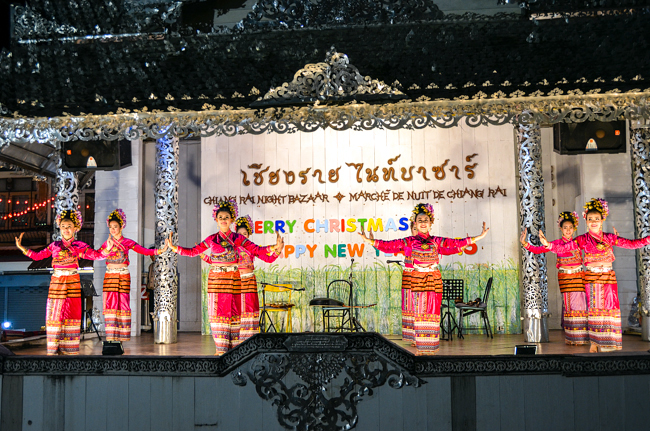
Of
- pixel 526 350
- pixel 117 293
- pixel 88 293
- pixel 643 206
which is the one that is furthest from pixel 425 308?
pixel 88 293

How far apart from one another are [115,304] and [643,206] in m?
6.70

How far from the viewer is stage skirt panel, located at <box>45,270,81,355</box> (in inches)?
266

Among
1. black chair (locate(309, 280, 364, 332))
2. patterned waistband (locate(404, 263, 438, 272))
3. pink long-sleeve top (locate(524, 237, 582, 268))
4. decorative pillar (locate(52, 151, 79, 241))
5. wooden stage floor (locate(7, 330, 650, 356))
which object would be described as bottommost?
wooden stage floor (locate(7, 330, 650, 356))

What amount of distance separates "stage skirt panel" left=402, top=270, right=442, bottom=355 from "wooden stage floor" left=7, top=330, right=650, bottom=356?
0.33 meters

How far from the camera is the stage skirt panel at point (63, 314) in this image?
22.1 feet

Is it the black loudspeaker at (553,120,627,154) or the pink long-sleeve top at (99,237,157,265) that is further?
the pink long-sleeve top at (99,237,157,265)

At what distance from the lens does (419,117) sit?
5.34 metres

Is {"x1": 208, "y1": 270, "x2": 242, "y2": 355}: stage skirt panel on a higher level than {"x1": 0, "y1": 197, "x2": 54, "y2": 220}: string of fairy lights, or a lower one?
lower

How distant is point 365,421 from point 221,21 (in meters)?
3.53

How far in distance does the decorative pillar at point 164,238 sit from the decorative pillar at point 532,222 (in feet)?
15.0

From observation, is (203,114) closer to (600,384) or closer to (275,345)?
(275,345)

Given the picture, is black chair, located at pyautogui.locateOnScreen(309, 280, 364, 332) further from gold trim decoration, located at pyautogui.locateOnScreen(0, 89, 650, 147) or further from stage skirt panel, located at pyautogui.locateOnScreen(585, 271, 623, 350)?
gold trim decoration, located at pyautogui.locateOnScreen(0, 89, 650, 147)

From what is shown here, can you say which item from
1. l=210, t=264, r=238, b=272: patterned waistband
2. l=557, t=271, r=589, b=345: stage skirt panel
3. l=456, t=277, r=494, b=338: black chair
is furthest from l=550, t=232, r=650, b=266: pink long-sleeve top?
l=210, t=264, r=238, b=272: patterned waistband

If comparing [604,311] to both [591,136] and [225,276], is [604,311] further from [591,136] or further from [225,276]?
[225,276]
